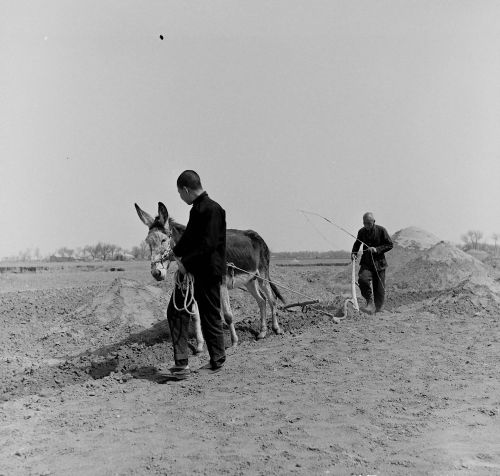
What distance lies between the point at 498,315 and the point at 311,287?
29.7 ft

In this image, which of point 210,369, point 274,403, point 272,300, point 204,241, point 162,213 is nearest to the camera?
point 274,403

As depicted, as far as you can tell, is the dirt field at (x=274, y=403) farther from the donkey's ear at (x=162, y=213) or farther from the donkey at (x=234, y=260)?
the donkey's ear at (x=162, y=213)

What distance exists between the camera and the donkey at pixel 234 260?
767 centimetres

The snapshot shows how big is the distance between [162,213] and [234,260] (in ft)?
8.91

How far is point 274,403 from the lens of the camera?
616 centimetres

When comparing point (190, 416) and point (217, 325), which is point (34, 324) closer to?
point (217, 325)

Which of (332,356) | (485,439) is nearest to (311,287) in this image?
(332,356)

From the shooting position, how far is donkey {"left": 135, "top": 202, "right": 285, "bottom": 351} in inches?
302

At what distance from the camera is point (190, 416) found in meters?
5.84

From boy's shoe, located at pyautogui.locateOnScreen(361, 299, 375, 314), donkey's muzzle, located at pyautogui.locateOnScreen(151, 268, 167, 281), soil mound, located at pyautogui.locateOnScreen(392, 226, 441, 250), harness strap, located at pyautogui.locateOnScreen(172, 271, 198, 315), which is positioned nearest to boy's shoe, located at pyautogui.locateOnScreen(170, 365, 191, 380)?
harness strap, located at pyautogui.locateOnScreen(172, 271, 198, 315)

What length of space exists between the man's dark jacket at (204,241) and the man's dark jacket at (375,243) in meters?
5.77

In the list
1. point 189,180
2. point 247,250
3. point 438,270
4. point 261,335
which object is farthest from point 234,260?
point 438,270

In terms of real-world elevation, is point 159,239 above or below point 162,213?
below

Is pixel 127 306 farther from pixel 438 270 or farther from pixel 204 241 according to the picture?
pixel 438 270
